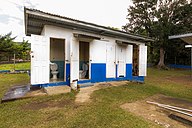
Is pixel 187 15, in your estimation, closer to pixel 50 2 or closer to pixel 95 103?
pixel 50 2

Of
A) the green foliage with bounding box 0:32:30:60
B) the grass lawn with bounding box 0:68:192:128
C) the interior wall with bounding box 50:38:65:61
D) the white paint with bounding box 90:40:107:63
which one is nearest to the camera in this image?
the grass lawn with bounding box 0:68:192:128

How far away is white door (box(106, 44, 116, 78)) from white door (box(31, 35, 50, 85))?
3149mm

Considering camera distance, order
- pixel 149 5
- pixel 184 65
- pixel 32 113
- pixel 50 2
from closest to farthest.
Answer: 1. pixel 32 113
2. pixel 50 2
3. pixel 149 5
4. pixel 184 65

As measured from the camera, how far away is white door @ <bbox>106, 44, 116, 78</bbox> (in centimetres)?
700

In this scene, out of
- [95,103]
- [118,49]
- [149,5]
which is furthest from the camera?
[149,5]

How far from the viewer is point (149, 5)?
1794cm

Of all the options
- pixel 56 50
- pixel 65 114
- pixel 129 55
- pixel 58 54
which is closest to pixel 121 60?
pixel 129 55

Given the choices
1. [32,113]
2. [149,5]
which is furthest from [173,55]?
[32,113]

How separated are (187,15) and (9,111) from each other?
2062cm

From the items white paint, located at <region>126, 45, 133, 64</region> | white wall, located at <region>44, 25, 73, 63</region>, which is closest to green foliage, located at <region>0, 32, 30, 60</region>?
white wall, located at <region>44, 25, 73, 63</region>

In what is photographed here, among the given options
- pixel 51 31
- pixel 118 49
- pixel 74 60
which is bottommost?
pixel 74 60

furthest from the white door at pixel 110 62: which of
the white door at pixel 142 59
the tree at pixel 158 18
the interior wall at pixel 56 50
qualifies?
the tree at pixel 158 18

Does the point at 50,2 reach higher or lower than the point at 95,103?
higher

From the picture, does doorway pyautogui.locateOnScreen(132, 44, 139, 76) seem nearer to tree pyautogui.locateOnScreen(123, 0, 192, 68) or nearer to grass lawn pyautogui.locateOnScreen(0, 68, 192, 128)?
grass lawn pyautogui.locateOnScreen(0, 68, 192, 128)
